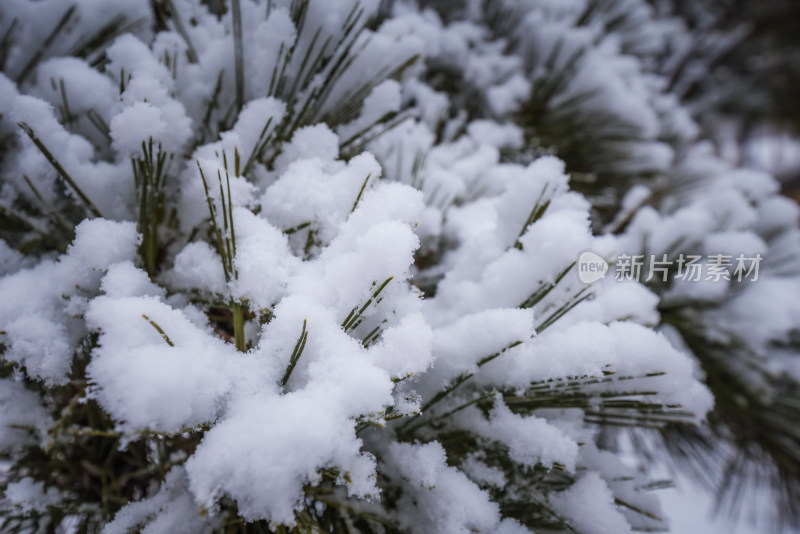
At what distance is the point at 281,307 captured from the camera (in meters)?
0.35

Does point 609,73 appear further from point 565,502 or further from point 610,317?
point 565,502

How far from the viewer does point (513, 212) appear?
1.67 ft

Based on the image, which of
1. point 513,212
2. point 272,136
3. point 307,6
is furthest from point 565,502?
point 307,6

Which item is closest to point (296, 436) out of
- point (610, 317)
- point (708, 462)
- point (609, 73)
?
point (610, 317)

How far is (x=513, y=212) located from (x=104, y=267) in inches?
16.4

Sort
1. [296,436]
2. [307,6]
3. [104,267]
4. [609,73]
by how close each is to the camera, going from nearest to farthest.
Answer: [296,436], [104,267], [307,6], [609,73]

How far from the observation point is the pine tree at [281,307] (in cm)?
31

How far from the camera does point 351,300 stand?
0.36 m

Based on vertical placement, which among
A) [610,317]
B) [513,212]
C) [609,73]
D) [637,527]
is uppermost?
[609,73]

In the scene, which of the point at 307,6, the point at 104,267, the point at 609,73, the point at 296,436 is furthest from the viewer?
the point at 609,73

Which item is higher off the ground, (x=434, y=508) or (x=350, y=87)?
(x=350, y=87)

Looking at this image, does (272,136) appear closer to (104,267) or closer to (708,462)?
(104,267)

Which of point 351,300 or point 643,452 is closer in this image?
point 351,300

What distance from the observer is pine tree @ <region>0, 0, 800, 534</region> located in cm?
31
